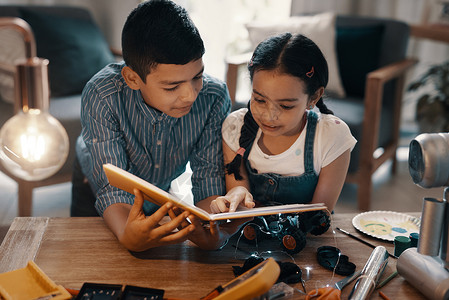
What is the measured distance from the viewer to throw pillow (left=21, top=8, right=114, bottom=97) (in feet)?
9.25

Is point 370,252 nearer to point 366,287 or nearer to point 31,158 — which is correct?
point 366,287

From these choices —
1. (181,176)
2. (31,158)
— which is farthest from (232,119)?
(31,158)

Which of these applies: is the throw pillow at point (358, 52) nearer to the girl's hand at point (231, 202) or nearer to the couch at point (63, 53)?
the couch at point (63, 53)

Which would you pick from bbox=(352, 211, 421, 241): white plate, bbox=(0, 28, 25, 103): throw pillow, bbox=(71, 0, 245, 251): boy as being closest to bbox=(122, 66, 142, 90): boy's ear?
bbox=(71, 0, 245, 251): boy

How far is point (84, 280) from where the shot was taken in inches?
40.8

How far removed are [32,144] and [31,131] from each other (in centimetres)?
3

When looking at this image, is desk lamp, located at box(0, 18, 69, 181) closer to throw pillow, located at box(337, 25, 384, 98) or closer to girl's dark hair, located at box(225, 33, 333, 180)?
girl's dark hair, located at box(225, 33, 333, 180)

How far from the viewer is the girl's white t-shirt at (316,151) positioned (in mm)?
1409

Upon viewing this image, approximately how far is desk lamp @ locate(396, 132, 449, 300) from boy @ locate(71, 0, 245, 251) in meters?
0.41

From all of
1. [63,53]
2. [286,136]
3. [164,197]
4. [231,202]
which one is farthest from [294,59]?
[63,53]

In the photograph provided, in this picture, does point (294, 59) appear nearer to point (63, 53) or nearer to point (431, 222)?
point (431, 222)

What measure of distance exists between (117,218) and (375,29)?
2193mm

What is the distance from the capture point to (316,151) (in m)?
1.42

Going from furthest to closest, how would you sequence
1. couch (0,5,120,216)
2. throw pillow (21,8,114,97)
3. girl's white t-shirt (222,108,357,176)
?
throw pillow (21,8,114,97), couch (0,5,120,216), girl's white t-shirt (222,108,357,176)
